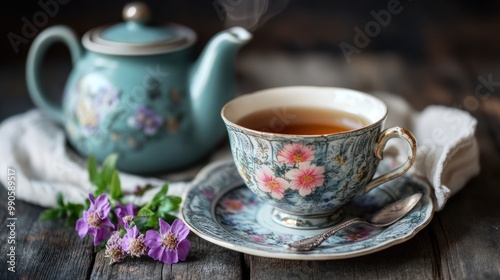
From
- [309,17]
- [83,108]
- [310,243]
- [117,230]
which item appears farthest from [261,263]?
[309,17]

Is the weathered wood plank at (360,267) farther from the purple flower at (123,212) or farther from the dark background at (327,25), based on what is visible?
the dark background at (327,25)

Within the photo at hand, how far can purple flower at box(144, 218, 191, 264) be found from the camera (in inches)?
35.2

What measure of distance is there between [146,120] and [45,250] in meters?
0.33

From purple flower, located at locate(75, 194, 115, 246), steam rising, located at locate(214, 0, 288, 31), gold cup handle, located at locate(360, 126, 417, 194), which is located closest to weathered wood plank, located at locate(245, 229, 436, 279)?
gold cup handle, located at locate(360, 126, 417, 194)

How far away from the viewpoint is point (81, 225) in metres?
0.97

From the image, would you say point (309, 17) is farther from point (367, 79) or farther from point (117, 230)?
point (117, 230)

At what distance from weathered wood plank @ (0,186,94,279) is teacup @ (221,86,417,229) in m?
0.27

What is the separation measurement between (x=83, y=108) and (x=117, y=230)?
1.12ft

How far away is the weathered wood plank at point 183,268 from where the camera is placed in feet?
2.86

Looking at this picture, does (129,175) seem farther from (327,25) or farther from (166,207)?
(327,25)

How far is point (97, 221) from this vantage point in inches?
37.3

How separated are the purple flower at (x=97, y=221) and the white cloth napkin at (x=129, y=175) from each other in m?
0.11

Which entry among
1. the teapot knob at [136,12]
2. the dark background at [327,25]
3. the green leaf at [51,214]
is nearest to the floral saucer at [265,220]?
the green leaf at [51,214]

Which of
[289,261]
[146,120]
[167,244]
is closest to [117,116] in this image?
[146,120]
